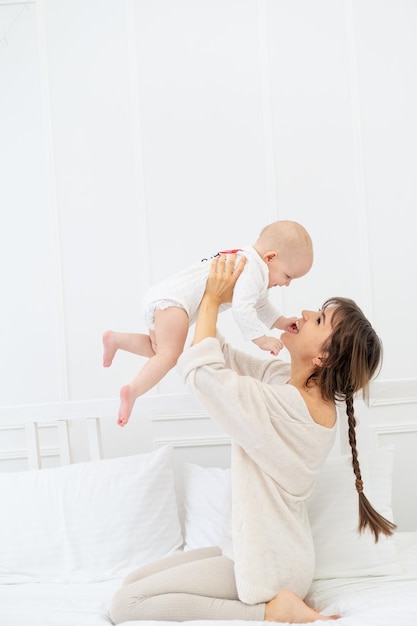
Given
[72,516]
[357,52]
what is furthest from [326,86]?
[72,516]

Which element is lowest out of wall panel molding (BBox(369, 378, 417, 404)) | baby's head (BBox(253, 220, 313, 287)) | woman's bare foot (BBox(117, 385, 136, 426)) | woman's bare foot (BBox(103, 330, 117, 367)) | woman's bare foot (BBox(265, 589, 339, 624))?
woman's bare foot (BBox(265, 589, 339, 624))

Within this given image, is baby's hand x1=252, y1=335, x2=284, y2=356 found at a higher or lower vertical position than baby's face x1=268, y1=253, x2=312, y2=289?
lower

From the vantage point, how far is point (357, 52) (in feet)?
9.49

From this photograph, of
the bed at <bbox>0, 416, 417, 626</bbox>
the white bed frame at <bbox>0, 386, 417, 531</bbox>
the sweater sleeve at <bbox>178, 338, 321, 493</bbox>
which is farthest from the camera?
the white bed frame at <bbox>0, 386, 417, 531</bbox>

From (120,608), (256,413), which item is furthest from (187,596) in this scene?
(256,413)

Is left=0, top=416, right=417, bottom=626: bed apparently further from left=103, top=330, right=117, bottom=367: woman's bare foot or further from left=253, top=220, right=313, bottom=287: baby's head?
left=253, top=220, right=313, bottom=287: baby's head

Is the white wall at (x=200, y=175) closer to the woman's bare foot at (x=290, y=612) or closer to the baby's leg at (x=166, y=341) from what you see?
the baby's leg at (x=166, y=341)

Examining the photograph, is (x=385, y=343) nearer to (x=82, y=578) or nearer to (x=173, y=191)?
(x=173, y=191)

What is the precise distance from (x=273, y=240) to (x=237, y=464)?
571mm

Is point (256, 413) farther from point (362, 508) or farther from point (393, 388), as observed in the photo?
point (393, 388)

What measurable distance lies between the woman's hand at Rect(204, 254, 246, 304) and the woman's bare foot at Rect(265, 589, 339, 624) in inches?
28.2

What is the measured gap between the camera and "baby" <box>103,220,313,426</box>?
182 cm

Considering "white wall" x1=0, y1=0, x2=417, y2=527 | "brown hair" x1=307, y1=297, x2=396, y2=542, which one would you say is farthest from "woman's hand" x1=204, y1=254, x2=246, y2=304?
"white wall" x1=0, y1=0, x2=417, y2=527

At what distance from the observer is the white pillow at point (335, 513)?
77.6 inches
